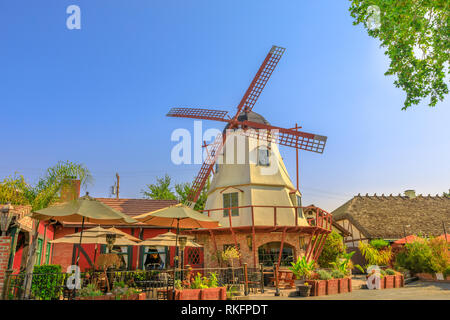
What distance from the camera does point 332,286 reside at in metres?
11.4

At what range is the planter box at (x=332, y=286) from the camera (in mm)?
11266

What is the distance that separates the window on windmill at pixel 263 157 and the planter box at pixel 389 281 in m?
7.88

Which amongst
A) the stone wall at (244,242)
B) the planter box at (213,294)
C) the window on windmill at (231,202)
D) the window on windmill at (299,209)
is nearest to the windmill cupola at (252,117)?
the window on windmill at (231,202)

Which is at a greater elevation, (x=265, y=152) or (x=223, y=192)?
(x=265, y=152)

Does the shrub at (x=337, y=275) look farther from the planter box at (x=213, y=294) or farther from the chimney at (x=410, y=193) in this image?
the chimney at (x=410, y=193)

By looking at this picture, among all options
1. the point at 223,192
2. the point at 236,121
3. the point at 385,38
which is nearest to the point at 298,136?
the point at 236,121

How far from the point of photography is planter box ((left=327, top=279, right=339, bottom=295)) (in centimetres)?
1127

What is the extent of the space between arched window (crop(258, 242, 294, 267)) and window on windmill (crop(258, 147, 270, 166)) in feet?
14.3

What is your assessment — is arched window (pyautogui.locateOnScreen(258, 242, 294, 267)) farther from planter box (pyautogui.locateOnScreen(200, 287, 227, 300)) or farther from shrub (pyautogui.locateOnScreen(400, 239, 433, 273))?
planter box (pyautogui.locateOnScreen(200, 287, 227, 300))

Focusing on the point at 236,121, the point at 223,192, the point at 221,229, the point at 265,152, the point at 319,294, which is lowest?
the point at 319,294

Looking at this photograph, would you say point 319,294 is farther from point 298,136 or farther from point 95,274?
point 298,136

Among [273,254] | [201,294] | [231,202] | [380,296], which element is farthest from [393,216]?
[201,294]

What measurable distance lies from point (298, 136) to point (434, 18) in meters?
9.55

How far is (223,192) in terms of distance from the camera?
17859 mm
